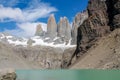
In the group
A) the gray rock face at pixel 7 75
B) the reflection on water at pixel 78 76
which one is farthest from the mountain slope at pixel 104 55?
the gray rock face at pixel 7 75

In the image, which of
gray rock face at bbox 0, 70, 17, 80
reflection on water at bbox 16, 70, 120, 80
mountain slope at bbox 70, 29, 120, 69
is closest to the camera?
gray rock face at bbox 0, 70, 17, 80

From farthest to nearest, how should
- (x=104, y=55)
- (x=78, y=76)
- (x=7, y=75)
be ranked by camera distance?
(x=104, y=55), (x=78, y=76), (x=7, y=75)

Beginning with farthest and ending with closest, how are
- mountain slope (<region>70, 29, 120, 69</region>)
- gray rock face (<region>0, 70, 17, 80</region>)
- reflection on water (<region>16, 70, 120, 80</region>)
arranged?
mountain slope (<region>70, 29, 120, 69</region>) < reflection on water (<region>16, 70, 120, 80</region>) < gray rock face (<region>0, 70, 17, 80</region>)

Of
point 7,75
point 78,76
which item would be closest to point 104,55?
point 78,76

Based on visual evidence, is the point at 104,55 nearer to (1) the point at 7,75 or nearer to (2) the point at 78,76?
(2) the point at 78,76

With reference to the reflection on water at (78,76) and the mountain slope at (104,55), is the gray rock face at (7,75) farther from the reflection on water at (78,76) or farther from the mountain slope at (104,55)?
the mountain slope at (104,55)

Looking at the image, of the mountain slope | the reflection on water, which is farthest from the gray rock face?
the mountain slope

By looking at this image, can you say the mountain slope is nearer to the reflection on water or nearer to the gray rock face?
the reflection on water

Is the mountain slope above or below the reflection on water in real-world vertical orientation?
above

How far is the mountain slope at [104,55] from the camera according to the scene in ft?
526

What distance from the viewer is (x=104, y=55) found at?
17712cm

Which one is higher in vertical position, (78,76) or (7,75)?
(7,75)

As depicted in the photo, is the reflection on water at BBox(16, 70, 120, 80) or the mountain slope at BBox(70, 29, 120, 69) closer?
the reflection on water at BBox(16, 70, 120, 80)

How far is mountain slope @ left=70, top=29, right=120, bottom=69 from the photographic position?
526 ft
